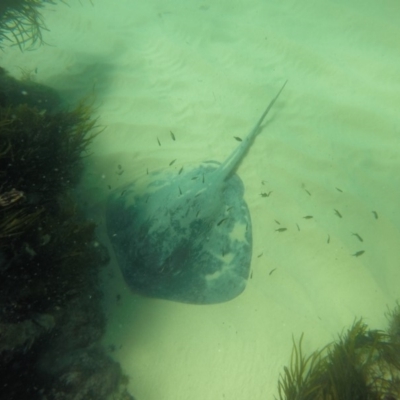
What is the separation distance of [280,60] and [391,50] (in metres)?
2.94

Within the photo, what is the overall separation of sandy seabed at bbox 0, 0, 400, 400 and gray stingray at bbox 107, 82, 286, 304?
0.46 meters

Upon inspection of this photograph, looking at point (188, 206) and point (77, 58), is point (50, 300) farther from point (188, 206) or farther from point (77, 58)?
point (77, 58)

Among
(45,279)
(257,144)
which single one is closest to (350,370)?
(45,279)

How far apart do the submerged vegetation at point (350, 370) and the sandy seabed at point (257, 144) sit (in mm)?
269

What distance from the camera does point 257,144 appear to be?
6.14 meters

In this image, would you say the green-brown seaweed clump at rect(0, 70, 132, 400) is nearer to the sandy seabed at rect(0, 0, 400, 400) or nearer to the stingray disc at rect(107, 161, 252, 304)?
the sandy seabed at rect(0, 0, 400, 400)

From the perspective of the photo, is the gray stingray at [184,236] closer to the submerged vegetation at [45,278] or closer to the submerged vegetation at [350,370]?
the submerged vegetation at [45,278]

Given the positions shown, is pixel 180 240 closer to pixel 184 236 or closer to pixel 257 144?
pixel 184 236

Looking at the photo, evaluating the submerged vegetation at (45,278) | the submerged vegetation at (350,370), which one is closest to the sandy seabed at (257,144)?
the submerged vegetation at (350,370)

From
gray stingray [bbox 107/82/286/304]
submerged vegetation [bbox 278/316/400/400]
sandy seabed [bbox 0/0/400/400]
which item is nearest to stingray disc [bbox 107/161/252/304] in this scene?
gray stingray [bbox 107/82/286/304]

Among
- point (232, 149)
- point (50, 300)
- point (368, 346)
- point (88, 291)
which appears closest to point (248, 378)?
point (368, 346)

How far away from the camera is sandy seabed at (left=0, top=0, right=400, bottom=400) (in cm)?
439

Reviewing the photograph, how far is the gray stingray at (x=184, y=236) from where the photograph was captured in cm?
402

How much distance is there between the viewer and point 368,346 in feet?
13.2
